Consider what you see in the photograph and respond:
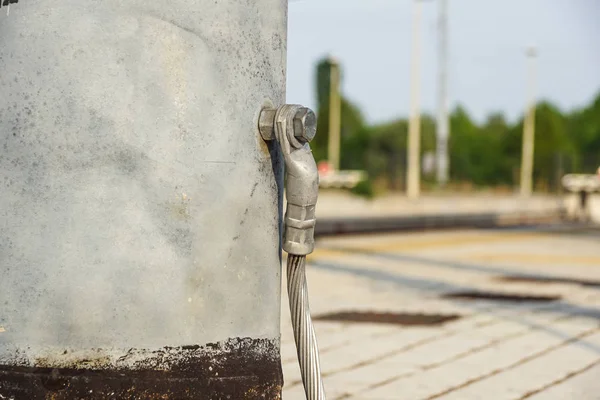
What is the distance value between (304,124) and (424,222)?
20686 mm

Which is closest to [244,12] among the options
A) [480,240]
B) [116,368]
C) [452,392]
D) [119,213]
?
[119,213]

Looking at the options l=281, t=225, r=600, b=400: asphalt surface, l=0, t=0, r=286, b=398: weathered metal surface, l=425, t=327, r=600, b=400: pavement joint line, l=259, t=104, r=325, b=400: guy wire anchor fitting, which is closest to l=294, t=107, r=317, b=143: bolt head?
l=259, t=104, r=325, b=400: guy wire anchor fitting

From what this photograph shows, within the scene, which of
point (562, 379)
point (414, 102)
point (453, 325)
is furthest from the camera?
point (414, 102)

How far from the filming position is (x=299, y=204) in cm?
301

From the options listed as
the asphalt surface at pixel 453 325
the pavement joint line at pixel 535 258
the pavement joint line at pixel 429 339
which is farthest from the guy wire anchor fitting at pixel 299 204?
the pavement joint line at pixel 535 258

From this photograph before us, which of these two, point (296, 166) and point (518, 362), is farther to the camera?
point (518, 362)

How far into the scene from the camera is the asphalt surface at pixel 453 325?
5.21 meters

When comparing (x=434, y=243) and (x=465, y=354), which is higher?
(x=465, y=354)

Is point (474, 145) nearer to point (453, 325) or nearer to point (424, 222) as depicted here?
point (424, 222)

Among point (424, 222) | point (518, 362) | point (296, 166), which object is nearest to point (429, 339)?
point (518, 362)

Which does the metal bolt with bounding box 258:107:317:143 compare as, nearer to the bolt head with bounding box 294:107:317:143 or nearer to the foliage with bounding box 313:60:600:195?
the bolt head with bounding box 294:107:317:143

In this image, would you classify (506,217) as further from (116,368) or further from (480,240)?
(116,368)

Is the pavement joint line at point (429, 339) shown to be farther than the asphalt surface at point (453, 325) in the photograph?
Yes

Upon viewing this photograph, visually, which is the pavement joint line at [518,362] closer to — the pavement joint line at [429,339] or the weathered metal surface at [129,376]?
the pavement joint line at [429,339]
